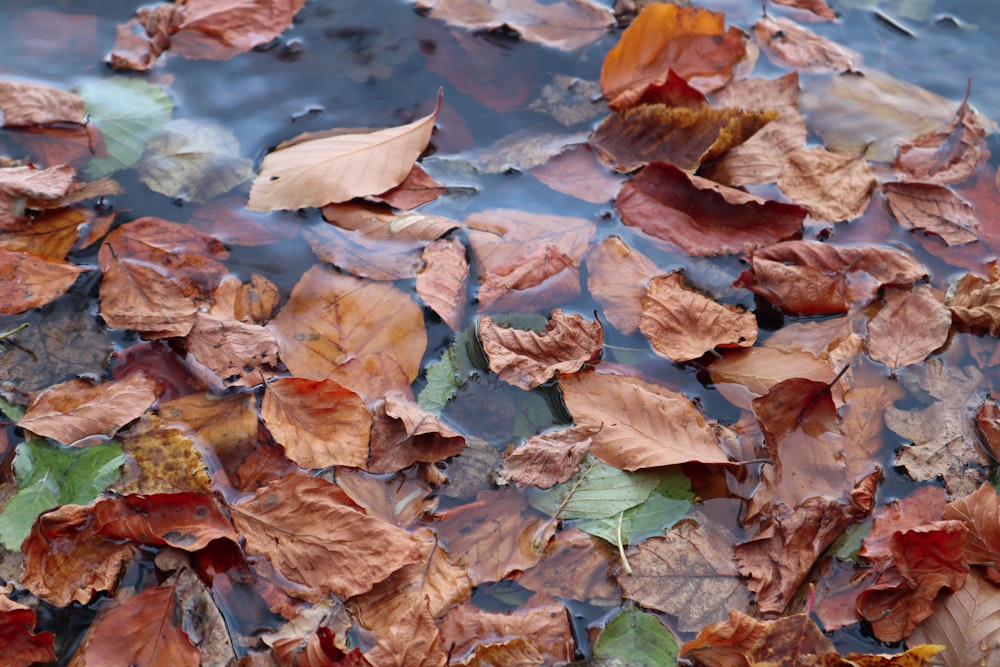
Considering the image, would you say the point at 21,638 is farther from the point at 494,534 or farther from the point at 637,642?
the point at 637,642

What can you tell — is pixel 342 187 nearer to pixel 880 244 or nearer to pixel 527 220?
pixel 527 220

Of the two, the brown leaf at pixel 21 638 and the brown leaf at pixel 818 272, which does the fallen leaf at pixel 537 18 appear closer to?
the brown leaf at pixel 818 272

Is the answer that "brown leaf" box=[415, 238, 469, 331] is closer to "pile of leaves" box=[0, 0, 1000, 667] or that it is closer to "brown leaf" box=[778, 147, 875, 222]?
"pile of leaves" box=[0, 0, 1000, 667]

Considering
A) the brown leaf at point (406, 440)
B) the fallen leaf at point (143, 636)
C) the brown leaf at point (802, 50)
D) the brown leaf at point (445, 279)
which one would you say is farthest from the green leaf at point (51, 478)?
the brown leaf at point (802, 50)

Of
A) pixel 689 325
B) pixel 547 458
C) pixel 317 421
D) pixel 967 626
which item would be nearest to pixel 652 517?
pixel 547 458

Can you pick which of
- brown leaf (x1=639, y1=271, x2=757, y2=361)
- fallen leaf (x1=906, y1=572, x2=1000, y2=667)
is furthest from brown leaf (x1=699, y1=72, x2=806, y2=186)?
fallen leaf (x1=906, y1=572, x2=1000, y2=667)

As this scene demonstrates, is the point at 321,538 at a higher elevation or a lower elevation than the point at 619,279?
lower
